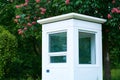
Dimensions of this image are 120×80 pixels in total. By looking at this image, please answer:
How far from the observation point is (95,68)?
730 centimetres

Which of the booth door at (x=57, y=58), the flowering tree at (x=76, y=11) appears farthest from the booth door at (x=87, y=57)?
the flowering tree at (x=76, y=11)

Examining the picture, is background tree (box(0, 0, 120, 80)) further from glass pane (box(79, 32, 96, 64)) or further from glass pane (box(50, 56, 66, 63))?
glass pane (box(50, 56, 66, 63))

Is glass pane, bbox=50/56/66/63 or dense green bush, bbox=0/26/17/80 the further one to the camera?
dense green bush, bbox=0/26/17/80

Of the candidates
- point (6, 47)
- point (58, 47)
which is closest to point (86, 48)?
point (58, 47)

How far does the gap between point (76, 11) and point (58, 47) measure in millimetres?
1597

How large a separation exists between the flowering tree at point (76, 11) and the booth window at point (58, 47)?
1112 millimetres

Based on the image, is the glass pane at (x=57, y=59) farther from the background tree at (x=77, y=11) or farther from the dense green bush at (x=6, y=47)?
the dense green bush at (x=6, y=47)

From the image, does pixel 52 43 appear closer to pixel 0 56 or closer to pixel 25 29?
pixel 25 29

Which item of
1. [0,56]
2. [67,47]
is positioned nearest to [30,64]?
[0,56]

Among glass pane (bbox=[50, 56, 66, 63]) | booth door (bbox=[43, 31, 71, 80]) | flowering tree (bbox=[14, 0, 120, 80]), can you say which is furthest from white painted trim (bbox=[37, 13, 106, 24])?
glass pane (bbox=[50, 56, 66, 63])

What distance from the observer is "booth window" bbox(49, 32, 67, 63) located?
7.08m

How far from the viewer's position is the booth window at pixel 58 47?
23.2 feet

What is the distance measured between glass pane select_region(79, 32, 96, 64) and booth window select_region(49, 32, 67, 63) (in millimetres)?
427

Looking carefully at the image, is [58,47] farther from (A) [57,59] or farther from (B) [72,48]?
(B) [72,48]
